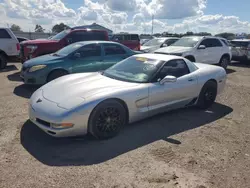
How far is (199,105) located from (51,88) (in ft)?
11.0

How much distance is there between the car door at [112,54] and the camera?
302 inches

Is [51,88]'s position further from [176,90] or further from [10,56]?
[10,56]

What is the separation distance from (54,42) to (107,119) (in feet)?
22.0

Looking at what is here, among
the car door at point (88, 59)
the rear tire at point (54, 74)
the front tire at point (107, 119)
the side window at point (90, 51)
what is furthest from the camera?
the side window at point (90, 51)

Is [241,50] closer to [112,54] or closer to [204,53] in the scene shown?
[204,53]

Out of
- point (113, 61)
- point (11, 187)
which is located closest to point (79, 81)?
point (11, 187)

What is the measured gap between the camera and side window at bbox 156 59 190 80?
477cm

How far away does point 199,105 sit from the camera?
5633 mm

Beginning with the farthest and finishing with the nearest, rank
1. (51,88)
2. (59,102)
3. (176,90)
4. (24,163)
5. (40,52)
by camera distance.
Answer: (40,52), (176,90), (51,88), (59,102), (24,163)

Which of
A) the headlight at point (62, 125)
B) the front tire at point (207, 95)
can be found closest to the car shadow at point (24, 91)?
the headlight at point (62, 125)

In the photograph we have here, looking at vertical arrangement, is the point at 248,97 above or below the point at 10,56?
below

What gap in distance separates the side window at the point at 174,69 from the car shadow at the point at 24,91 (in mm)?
3698

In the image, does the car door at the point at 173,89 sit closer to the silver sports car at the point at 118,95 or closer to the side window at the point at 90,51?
the silver sports car at the point at 118,95

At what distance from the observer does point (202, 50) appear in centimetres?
1058
